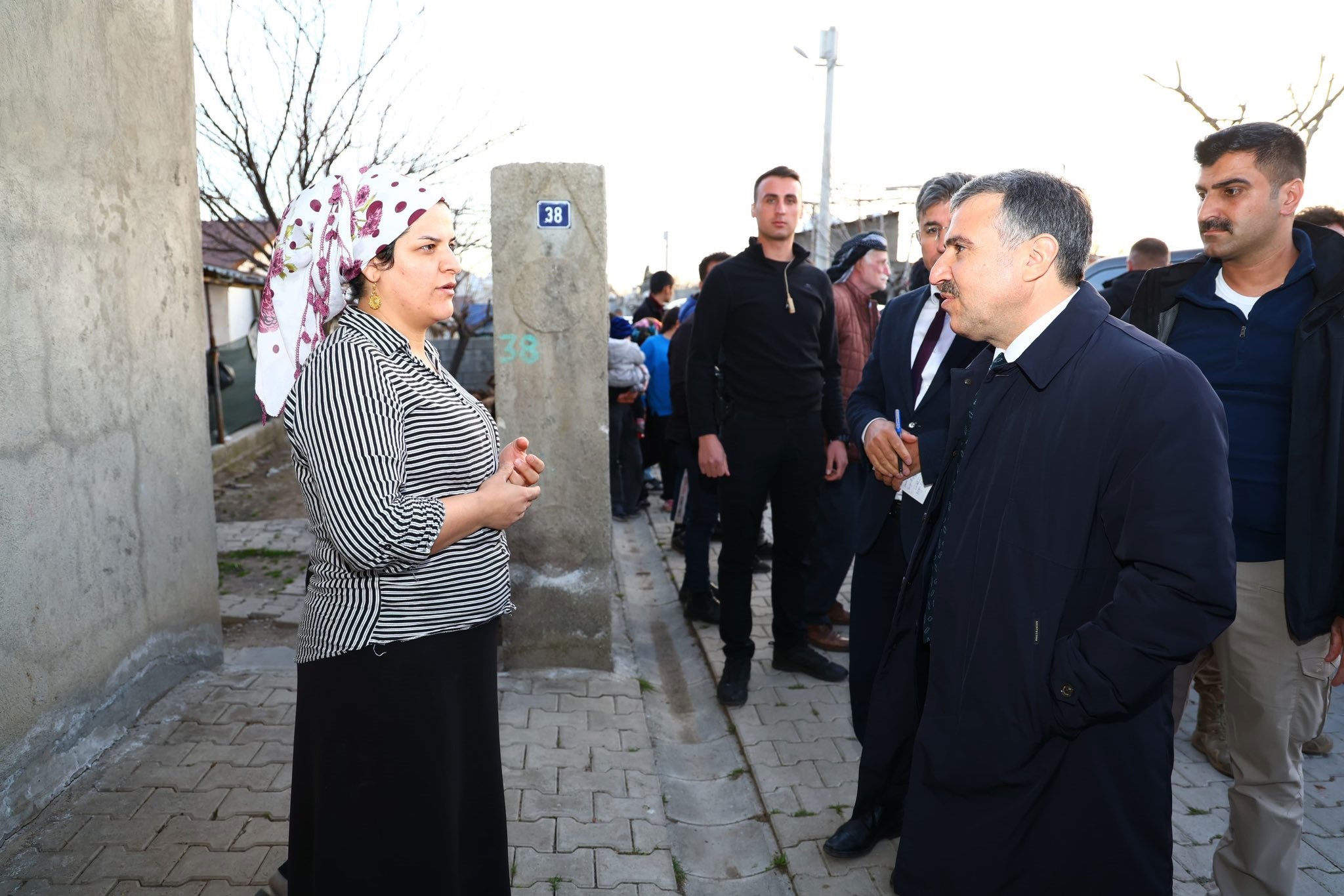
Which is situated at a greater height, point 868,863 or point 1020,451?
point 1020,451

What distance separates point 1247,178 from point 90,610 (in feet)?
14.1

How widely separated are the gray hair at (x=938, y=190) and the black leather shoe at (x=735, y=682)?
225cm

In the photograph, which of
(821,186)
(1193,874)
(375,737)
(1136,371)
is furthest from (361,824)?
(821,186)

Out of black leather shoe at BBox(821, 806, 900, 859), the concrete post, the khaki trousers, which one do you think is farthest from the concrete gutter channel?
the khaki trousers

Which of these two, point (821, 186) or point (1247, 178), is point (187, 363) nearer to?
point (1247, 178)

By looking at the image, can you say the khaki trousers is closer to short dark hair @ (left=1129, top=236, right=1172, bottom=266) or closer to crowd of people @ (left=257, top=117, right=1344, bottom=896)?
crowd of people @ (left=257, top=117, right=1344, bottom=896)

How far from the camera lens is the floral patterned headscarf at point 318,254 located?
7.19 ft

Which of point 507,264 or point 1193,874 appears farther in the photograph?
point 507,264

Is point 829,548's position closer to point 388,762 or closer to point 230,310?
point 388,762

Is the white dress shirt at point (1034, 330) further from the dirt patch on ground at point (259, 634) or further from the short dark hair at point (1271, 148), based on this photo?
the dirt patch on ground at point (259, 634)

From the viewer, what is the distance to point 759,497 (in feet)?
14.8

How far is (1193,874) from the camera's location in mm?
3256

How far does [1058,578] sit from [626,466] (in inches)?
290

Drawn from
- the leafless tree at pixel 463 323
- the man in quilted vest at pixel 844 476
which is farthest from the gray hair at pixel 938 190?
the leafless tree at pixel 463 323
